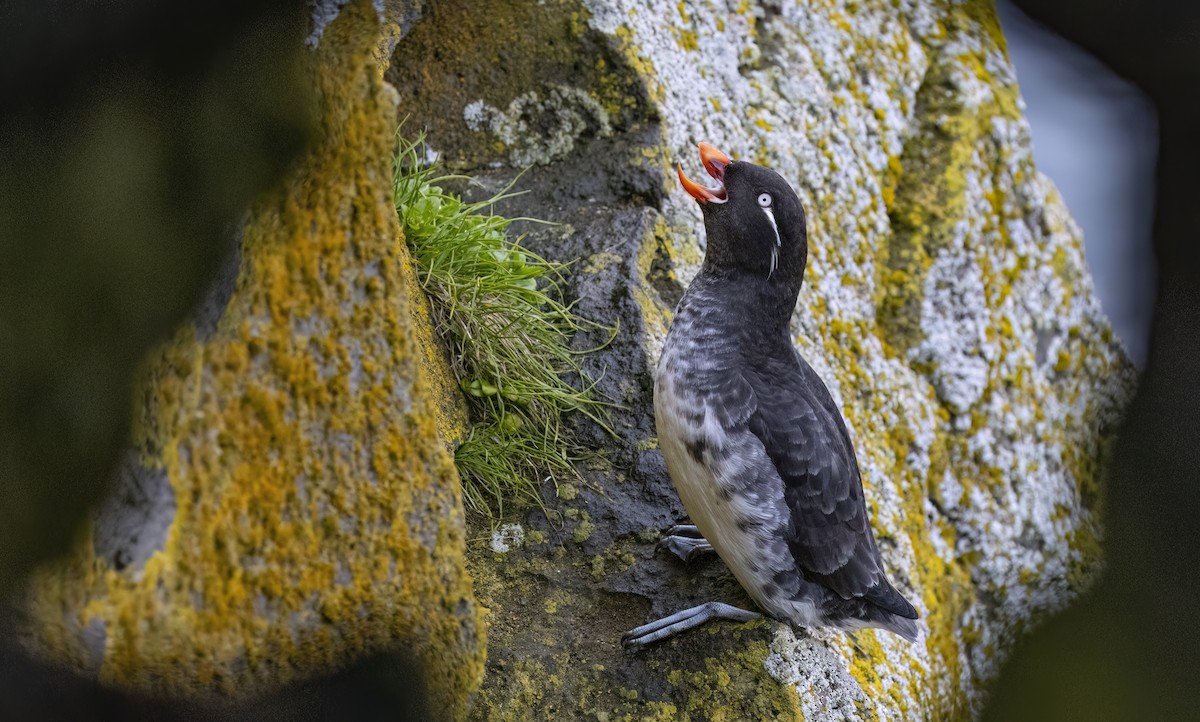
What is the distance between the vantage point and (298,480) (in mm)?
2291

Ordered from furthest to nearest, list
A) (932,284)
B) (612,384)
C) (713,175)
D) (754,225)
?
→ (932,284) < (612,384) < (713,175) < (754,225)

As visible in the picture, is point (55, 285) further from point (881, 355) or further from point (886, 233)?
point (886, 233)

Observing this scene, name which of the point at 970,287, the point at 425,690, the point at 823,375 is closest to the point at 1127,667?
the point at 970,287

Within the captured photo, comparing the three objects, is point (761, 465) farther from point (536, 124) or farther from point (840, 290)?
point (536, 124)

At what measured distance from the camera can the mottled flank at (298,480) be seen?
2.04m

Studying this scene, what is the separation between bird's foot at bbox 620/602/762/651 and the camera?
3164mm

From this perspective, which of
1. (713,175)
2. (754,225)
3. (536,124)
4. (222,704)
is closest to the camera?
(222,704)

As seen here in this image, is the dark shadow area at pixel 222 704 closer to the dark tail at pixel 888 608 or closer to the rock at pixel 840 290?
the rock at pixel 840 290

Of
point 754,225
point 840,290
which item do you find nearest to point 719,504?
point 754,225

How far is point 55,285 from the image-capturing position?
198 cm

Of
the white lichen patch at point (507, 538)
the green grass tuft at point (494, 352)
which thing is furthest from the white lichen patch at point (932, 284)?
the white lichen patch at point (507, 538)

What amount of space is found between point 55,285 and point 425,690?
1.36 metres

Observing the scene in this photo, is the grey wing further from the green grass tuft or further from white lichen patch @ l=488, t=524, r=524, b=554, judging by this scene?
white lichen patch @ l=488, t=524, r=524, b=554

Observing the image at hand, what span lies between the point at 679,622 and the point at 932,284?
7.93 ft
